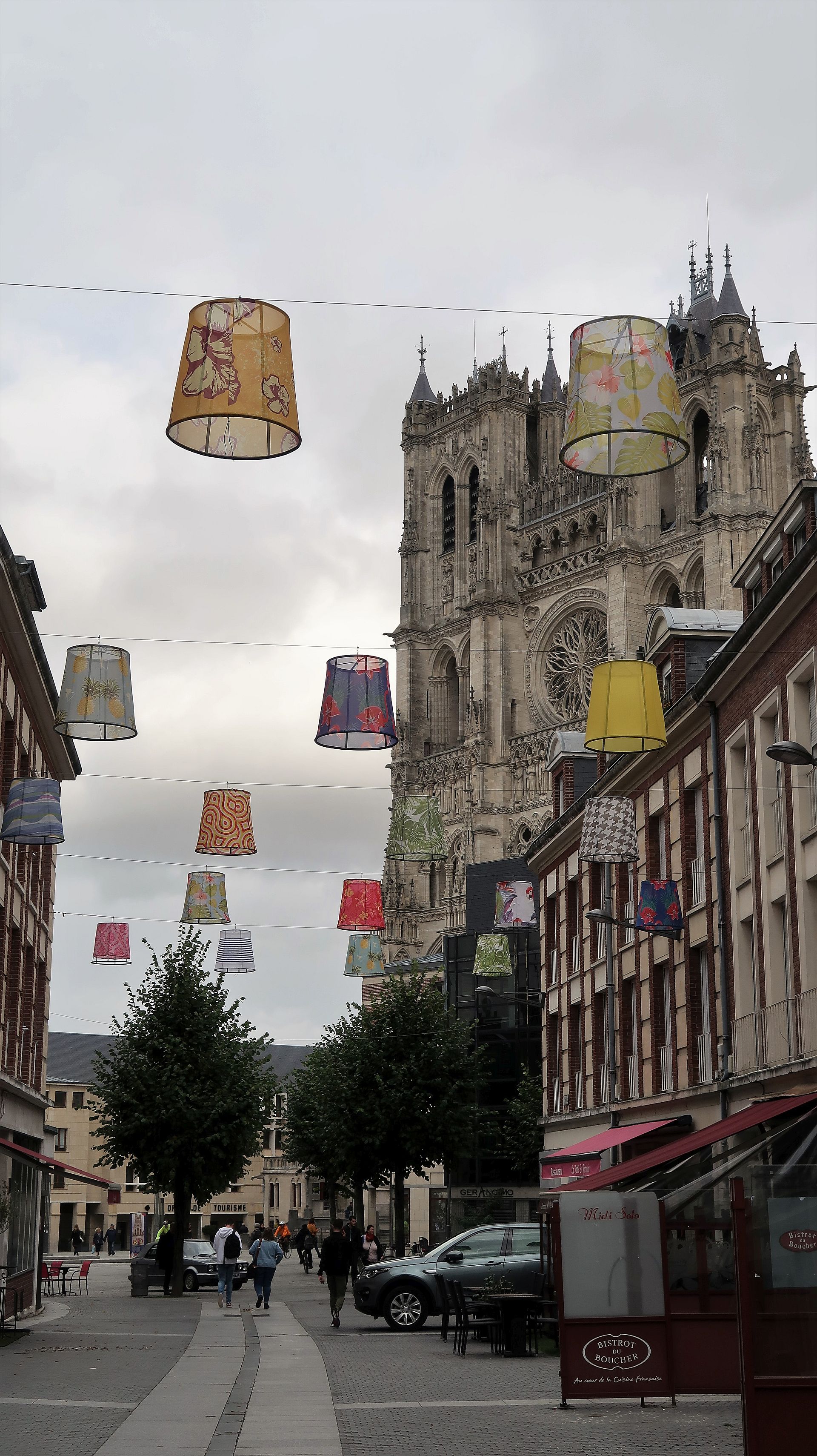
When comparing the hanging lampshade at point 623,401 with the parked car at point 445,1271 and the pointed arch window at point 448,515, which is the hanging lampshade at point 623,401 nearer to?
the parked car at point 445,1271

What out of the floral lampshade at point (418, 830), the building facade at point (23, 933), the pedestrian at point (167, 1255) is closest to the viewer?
the building facade at point (23, 933)

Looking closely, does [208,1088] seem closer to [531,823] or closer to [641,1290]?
[641,1290]

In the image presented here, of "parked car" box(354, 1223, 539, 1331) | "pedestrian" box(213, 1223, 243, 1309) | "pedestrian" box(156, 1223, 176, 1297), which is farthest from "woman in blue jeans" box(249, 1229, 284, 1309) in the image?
"pedestrian" box(156, 1223, 176, 1297)

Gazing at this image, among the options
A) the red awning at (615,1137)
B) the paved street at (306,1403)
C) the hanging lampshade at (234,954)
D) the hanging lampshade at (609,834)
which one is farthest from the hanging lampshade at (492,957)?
the paved street at (306,1403)

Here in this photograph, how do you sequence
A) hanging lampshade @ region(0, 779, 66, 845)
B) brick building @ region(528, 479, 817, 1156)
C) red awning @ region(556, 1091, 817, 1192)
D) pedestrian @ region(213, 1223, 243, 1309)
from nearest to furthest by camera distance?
red awning @ region(556, 1091, 817, 1192) → brick building @ region(528, 479, 817, 1156) → hanging lampshade @ region(0, 779, 66, 845) → pedestrian @ region(213, 1223, 243, 1309)

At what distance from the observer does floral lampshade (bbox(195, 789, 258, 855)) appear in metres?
25.7

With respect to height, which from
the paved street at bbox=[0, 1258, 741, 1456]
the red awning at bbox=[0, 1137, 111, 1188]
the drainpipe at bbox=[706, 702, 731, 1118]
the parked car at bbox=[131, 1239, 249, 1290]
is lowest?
the parked car at bbox=[131, 1239, 249, 1290]

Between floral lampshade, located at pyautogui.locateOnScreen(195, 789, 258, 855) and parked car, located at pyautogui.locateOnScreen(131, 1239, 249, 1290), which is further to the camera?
parked car, located at pyautogui.locateOnScreen(131, 1239, 249, 1290)

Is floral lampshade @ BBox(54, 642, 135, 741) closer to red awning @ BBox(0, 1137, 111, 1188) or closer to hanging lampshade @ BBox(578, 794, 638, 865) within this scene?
red awning @ BBox(0, 1137, 111, 1188)

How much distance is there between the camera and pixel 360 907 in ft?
114

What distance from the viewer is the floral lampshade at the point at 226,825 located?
84.3ft

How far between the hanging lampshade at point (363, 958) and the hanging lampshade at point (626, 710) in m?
25.3

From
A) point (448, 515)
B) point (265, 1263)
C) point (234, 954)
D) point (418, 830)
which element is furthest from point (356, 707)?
point (448, 515)

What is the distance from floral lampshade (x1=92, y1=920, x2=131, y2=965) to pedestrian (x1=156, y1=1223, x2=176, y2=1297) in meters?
6.48
